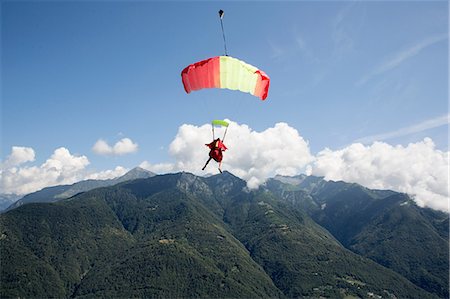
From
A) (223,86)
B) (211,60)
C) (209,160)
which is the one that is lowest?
(209,160)

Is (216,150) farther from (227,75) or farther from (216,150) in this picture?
(227,75)

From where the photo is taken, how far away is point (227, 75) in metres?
38.5

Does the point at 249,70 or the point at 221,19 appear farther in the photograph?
the point at 249,70

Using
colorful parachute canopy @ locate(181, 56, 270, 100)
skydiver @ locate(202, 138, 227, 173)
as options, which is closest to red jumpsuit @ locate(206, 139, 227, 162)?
skydiver @ locate(202, 138, 227, 173)

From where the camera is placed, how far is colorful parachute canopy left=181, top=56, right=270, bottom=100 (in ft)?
127

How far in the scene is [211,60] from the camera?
39.2 meters

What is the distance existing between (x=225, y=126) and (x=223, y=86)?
4.20 m

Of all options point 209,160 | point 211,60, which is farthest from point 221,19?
point 209,160

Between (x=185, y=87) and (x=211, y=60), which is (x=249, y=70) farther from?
(x=185, y=87)

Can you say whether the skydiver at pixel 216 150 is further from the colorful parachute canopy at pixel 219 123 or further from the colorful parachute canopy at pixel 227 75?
the colorful parachute canopy at pixel 227 75

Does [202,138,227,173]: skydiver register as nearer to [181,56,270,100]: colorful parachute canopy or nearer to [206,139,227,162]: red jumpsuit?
[206,139,227,162]: red jumpsuit

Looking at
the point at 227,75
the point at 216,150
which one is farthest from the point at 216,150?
the point at 227,75

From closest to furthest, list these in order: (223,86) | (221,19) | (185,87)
→ 1. (221,19)
2. (223,86)
3. (185,87)

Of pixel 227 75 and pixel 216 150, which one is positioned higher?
pixel 227 75
